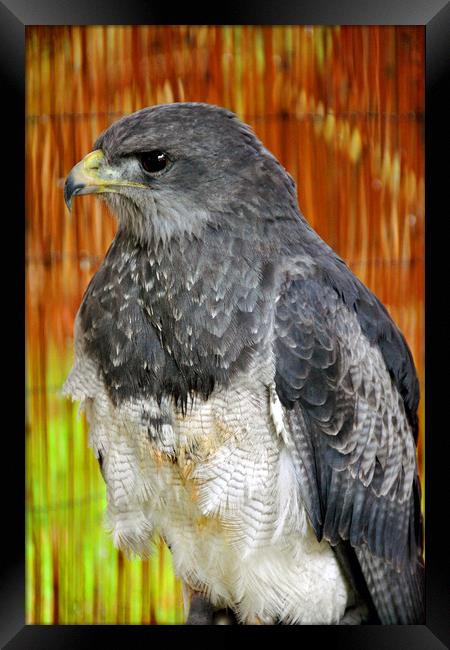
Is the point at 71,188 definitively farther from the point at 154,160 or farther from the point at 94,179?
the point at 154,160

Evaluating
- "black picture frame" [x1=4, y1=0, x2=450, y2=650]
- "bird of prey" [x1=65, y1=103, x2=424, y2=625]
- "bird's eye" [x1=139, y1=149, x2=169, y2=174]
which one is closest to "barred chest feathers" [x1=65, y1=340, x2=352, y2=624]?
"bird of prey" [x1=65, y1=103, x2=424, y2=625]

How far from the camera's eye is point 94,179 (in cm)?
165

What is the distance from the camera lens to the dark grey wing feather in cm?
167

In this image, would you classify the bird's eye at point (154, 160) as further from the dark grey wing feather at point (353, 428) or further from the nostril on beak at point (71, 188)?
the dark grey wing feather at point (353, 428)

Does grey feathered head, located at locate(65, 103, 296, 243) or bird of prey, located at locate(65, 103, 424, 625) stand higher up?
grey feathered head, located at locate(65, 103, 296, 243)

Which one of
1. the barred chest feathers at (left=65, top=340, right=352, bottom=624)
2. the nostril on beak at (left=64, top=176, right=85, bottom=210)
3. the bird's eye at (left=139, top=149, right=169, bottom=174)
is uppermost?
the bird's eye at (left=139, top=149, right=169, bottom=174)

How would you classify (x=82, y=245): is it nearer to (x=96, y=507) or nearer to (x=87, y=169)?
(x=87, y=169)

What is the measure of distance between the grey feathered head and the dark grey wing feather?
237 mm

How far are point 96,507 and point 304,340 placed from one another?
78cm

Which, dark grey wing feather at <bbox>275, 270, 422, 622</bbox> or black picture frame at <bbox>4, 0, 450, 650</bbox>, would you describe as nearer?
dark grey wing feather at <bbox>275, 270, 422, 622</bbox>

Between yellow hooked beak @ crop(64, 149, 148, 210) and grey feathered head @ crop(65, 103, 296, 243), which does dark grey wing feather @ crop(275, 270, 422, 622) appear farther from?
yellow hooked beak @ crop(64, 149, 148, 210)
